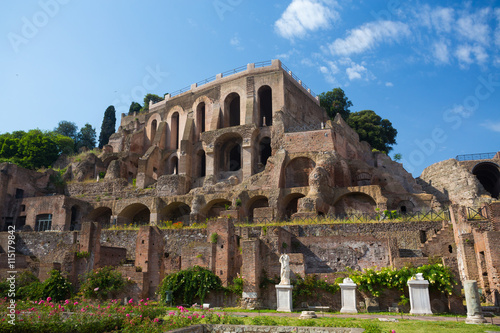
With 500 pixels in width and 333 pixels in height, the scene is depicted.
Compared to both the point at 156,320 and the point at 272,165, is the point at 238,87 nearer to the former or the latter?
the point at 272,165

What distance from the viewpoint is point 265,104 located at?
47.2 m

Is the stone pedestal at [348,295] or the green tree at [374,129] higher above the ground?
the green tree at [374,129]

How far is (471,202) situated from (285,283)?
22.1 meters

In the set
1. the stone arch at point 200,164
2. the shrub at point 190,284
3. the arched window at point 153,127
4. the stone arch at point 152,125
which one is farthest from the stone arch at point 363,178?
the arched window at point 153,127

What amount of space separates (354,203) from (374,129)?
24.6m

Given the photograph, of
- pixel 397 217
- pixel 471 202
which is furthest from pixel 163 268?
pixel 471 202

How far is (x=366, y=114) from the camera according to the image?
55.4 m

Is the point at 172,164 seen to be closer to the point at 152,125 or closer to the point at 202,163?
the point at 202,163

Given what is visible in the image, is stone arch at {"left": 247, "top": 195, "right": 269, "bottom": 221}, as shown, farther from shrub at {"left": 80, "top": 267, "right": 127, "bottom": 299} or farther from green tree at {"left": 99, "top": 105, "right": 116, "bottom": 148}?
green tree at {"left": 99, "top": 105, "right": 116, "bottom": 148}

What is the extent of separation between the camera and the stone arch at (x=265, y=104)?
44031 millimetres

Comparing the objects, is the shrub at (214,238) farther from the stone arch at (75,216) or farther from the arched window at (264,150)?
the arched window at (264,150)

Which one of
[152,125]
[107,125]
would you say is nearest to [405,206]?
[152,125]

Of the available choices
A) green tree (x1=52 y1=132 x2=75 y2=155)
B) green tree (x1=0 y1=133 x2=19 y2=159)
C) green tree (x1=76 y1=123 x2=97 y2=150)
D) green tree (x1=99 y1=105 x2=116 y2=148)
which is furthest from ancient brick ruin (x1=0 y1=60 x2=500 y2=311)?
green tree (x1=76 y1=123 x2=97 y2=150)

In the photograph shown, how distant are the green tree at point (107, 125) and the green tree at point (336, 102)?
31.5 meters
